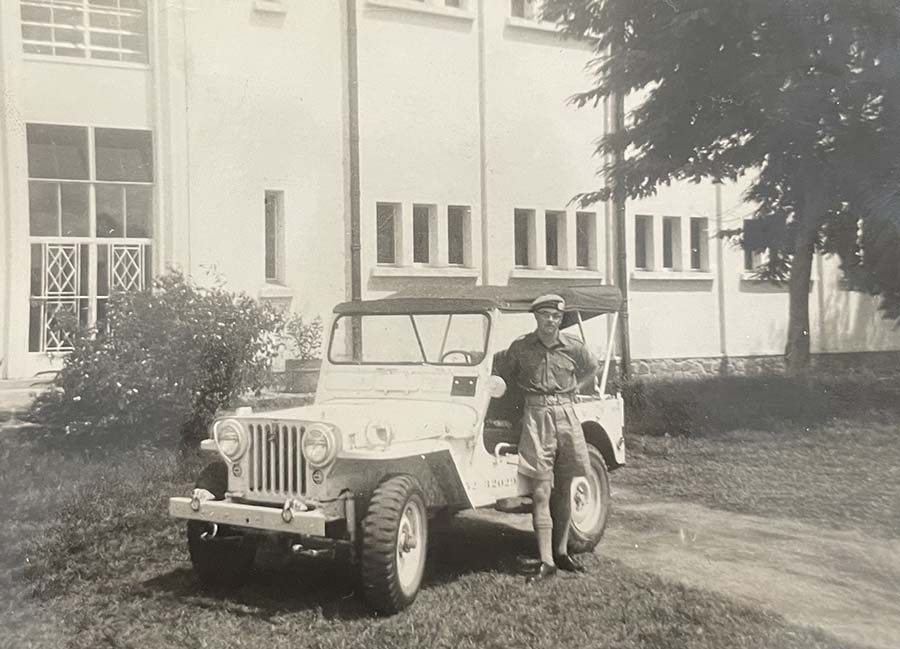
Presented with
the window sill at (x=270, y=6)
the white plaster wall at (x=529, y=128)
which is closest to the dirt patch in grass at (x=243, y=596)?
the white plaster wall at (x=529, y=128)

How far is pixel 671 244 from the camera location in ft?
12.5

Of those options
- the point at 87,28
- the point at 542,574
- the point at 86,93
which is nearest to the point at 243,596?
the point at 542,574

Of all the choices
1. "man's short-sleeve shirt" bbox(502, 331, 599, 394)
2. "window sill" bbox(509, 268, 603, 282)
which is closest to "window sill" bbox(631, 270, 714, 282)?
"window sill" bbox(509, 268, 603, 282)

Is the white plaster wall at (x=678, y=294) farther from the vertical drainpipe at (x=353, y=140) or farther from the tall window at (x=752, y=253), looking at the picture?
the vertical drainpipe at (x=353, y=140)

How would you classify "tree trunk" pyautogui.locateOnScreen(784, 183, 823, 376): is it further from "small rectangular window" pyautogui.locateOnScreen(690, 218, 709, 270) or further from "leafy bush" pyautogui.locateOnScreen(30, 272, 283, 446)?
"leafy bush" pyautogui.locateOnScreen(30, 272, 283, 446)

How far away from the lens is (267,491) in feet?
9.61

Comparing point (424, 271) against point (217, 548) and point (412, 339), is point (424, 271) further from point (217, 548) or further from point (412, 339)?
point (217, 548)

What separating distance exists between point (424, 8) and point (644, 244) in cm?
143

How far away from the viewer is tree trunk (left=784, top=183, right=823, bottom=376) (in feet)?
12.0

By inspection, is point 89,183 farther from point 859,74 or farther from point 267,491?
point 859,74

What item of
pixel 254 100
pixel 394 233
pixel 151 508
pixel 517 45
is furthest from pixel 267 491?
pixel 517 45

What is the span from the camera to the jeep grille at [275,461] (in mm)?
2881

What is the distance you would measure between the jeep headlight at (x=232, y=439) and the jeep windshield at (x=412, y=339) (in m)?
0.69

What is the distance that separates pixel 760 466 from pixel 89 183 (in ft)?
10.2
